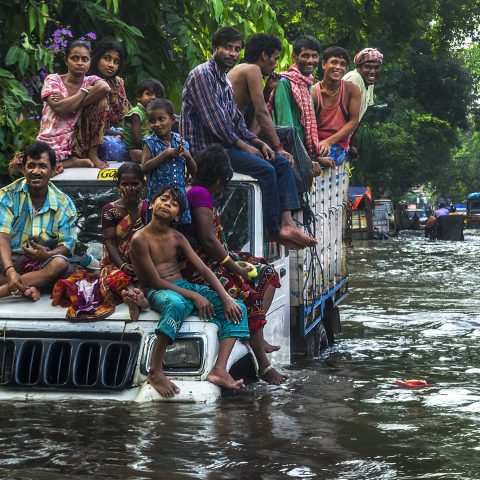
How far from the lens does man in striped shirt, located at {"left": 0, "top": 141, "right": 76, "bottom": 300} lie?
24.4 ft

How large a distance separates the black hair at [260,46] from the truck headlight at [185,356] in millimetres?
3523

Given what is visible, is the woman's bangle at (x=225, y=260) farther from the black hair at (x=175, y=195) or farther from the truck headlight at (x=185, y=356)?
the truck headlight at (x=185, y=356)

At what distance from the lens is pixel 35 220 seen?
7645 millimetres

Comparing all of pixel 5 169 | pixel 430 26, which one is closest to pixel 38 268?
pixel 5 169

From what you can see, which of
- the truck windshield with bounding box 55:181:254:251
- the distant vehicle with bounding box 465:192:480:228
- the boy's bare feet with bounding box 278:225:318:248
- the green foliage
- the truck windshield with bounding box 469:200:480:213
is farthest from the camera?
the truck windshield with bounding box 469:200:480:213

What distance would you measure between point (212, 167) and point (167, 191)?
569 millimetres

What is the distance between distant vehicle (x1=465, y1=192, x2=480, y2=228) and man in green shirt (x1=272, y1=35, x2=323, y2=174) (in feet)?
221

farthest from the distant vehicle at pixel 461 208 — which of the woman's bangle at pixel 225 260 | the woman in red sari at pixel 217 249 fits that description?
the woman's bangle at pixel 225 260

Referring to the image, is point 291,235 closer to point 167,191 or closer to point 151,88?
point 151,88

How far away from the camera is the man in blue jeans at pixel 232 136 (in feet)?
27.7

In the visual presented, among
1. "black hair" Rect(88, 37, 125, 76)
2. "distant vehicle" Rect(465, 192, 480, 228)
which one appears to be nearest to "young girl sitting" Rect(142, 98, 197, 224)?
"black hair" Rect(88, 37, 125, 76)

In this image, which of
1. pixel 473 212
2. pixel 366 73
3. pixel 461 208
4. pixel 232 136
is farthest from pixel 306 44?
pixel 461 208

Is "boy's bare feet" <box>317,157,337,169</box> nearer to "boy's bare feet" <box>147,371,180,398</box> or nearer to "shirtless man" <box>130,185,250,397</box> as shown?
"shirtless man" <box>130,185,250,397</box>

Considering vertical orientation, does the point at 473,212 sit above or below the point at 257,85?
below
